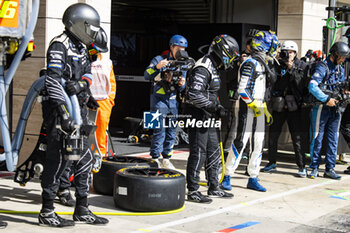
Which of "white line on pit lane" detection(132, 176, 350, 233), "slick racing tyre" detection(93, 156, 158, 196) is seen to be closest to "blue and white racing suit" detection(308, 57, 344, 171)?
"white line on pit lane" detection(132, 176, 350, 233)

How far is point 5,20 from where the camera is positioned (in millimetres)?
5516

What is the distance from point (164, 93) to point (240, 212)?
8.93 feet

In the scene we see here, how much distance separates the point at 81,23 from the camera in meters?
5.99

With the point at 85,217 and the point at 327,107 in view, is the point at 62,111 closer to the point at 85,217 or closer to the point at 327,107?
the point at 85,217

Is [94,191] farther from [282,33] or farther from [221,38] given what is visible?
[282,33]

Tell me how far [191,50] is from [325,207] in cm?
713

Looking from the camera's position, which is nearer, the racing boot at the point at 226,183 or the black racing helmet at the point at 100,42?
the black racing helmet at the point at 100,42

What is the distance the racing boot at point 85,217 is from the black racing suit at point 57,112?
0.21 feet

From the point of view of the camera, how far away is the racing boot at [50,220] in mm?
5781

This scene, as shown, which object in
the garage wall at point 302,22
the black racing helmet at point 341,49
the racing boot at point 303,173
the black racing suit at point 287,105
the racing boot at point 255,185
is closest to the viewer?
the racing boot at point 255,185

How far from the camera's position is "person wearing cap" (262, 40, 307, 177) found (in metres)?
9.59

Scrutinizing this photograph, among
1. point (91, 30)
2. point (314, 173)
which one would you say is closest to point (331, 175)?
point (314, 173)

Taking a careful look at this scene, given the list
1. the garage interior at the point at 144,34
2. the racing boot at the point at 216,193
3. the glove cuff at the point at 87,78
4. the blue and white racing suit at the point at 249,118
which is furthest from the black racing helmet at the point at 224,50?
the garage interior at the point at 144,34

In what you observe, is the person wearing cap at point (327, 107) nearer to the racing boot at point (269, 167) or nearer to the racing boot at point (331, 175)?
the racing boot at point (331, 175)
